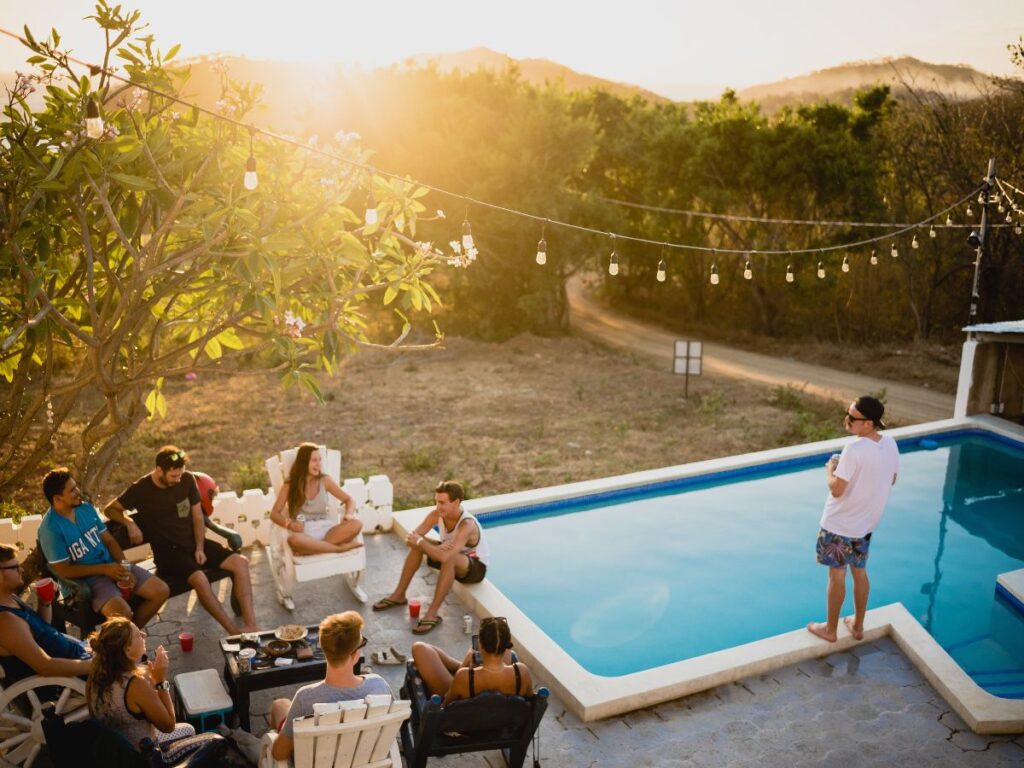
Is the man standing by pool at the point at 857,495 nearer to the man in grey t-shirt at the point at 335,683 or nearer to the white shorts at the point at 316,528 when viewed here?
the man in grey t-shirt at the point at 335,683

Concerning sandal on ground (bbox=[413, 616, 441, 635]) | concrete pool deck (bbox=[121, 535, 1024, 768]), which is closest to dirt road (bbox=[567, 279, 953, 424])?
concrete pool deck (bbox=[121, 535, 1024, 768])

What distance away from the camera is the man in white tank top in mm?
6594

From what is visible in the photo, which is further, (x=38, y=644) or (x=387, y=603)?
(x=387, y=603)

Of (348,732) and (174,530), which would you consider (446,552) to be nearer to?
(174,530)

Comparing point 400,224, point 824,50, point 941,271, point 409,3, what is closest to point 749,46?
point 824,50

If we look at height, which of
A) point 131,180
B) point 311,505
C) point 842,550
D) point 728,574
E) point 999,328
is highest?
point 131,180

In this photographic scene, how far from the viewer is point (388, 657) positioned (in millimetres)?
→ 5980

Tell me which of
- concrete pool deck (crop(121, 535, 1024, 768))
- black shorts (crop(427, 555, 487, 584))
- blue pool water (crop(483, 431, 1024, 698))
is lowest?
blue pool water (crop(483, 431, 1024, 698))

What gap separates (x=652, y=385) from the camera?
17.2 metres

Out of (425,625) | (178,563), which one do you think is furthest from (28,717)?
(425,625)

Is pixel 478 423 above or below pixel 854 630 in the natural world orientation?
below

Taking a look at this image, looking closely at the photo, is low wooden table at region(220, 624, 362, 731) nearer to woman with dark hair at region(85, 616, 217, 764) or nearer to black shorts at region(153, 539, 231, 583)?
woman with dark hair at region(85, 616, 217, 764)

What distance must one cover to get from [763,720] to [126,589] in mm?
4314

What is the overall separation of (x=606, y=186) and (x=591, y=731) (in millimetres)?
23916
